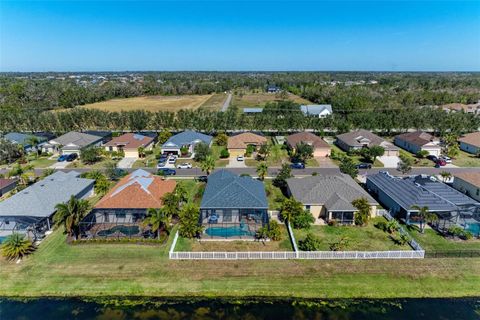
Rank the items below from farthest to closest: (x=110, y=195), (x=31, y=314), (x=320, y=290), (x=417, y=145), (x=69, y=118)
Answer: (x=69, y=118)
(x=417, y=145)
(x=110, y=195)
(x=320, y=290)
(x=31, y=314)

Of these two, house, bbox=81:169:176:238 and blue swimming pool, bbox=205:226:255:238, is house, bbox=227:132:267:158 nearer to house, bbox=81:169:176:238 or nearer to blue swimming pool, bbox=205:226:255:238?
house, bbox=81:169:176:238

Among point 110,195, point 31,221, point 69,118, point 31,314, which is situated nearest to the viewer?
point 31,314

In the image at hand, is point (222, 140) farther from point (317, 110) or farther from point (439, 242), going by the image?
point (439, 242)

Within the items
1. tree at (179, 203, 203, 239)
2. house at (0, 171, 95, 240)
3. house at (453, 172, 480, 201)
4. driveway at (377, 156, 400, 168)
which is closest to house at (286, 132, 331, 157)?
driveway at (377, 156, 400, 168)

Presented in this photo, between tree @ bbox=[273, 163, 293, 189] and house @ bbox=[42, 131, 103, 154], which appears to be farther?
house @ bbox=[42, 131, 103, 154]

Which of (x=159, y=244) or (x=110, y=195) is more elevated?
(x=110, y=195)

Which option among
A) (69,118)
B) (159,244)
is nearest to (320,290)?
(159,244)

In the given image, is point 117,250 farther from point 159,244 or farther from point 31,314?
point 31,314
